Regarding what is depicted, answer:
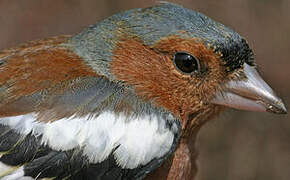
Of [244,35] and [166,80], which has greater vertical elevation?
[166,80]

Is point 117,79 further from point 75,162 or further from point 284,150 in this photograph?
point 284,150

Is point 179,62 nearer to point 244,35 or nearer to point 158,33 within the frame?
point 158,33

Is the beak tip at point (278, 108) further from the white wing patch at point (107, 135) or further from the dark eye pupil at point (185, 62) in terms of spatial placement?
the white wing patch at point (107, 135)

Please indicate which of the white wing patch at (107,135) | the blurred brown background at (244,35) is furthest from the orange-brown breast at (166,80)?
the blurred brown background at (244,35)

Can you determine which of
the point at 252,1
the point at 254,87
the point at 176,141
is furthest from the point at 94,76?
the point at 252,1

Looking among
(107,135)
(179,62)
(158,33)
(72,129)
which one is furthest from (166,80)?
(72,129)
